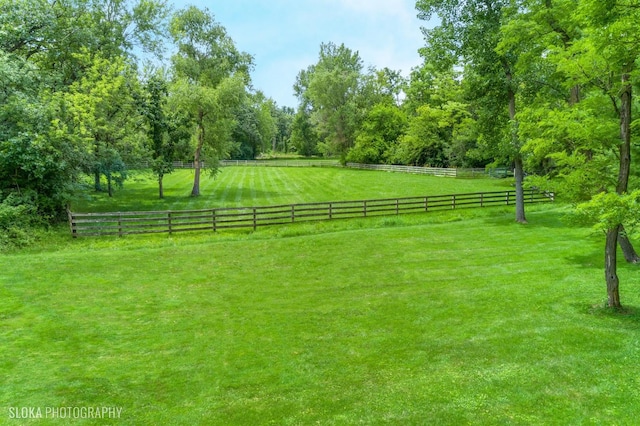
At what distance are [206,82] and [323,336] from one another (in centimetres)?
2969

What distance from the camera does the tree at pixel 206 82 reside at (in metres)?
30.7

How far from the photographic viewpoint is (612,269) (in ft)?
32.2

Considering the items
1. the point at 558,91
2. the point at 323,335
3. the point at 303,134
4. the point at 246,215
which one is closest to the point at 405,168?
the point at 246,215

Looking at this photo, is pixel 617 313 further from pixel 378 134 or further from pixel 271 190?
pixel 378 134

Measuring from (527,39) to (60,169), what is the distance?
2111 centimetres

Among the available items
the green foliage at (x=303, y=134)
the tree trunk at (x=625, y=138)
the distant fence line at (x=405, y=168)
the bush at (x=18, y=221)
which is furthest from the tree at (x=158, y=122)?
the green foliage at (x=303, y=134)

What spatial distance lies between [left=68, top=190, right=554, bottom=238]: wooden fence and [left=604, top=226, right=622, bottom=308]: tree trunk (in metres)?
14.0

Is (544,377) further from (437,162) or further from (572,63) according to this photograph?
(437,162)

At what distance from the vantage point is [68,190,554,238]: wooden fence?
62.6ft

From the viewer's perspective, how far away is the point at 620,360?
7.74 meters

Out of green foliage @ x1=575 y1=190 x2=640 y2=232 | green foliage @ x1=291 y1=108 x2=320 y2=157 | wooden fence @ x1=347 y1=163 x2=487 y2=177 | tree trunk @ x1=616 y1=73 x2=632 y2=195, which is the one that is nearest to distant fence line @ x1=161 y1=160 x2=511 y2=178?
wooden fence @ x1=347 y1=163 x2=487 y2=177

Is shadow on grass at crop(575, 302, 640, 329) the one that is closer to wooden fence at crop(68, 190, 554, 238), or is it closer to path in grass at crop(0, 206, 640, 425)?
path in grass at crop(0, 206, 640, 425)

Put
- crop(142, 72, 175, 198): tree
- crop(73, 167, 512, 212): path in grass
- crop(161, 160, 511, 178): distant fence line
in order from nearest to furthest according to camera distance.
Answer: crop(142, 72, 175, 198): tree → crop(73, 167, 512, 212): path in grass → crop(161, 160, 511, 178): distant fence line

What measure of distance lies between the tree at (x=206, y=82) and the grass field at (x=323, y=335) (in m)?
16.9
